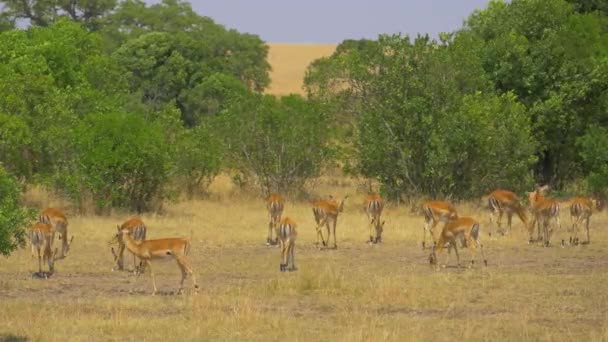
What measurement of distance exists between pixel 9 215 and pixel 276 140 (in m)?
16.5

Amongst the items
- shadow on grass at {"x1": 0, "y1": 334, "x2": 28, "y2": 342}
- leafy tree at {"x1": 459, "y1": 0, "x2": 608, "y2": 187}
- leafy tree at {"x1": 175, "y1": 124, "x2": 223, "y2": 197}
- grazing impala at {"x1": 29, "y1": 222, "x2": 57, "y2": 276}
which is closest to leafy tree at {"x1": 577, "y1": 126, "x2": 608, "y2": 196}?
leafy tree at {"x1": 459, "y1": 0, "x2": 608, "y2": 187}

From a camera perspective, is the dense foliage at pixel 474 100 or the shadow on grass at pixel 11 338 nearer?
the shadow on grass at pixel 11 338

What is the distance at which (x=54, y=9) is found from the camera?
59.7 metres

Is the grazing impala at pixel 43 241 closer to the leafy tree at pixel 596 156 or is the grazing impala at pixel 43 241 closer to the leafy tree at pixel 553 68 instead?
the leafy tree at pixel 596 156

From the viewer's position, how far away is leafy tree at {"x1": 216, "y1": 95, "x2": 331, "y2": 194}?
99.9 ft

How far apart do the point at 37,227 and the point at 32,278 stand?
2.96 ft

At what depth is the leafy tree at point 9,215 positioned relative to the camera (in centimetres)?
1414

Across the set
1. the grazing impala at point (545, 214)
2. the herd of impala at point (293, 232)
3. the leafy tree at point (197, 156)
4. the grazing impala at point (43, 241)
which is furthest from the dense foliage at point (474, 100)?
the grazing impala at point (43, 241)

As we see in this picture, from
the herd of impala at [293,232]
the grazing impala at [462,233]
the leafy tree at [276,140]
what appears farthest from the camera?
the leafy tree at [276,140]

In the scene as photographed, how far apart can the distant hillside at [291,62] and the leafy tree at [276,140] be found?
65386 mm

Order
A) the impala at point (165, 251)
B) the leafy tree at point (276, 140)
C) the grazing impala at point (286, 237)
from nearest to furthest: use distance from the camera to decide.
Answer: the impala at point (165, 251) < the grazing impala at point (286, 237) < the leafy tree at point (276, 140)

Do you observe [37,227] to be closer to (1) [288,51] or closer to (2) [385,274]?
(2) [385,274]

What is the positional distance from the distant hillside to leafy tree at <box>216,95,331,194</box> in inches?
2574

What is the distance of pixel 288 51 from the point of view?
123875mm
